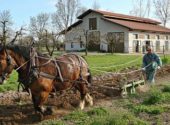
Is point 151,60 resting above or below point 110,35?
below

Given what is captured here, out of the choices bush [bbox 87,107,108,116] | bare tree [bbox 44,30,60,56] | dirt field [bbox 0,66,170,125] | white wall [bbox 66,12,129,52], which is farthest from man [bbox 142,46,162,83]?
white wall [bbox 66,12,129,52]

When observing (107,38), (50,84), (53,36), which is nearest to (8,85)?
(50,84)

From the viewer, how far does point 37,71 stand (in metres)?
7.86

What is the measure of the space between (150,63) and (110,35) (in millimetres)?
34680

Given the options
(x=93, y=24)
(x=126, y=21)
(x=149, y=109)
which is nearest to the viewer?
(x=149, y=109)

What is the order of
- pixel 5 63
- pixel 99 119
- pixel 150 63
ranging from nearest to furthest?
pixel 99 119 < pixel 5 63 < pixel 150 63

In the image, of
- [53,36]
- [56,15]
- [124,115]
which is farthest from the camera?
[56,15]

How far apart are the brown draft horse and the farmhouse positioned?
35.7 meters

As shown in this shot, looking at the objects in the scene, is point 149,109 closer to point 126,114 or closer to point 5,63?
point 126,114

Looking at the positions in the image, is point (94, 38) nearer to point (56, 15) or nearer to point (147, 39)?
point (147, 39)

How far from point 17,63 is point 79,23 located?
47824 mm

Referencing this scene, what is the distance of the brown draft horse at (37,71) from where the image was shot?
24.8 ft

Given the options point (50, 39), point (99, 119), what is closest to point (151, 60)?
point (99, 119)

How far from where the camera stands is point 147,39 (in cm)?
5303
